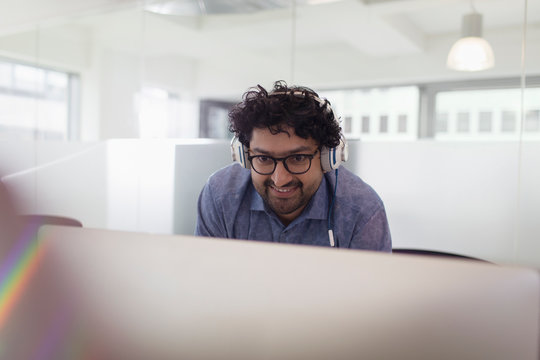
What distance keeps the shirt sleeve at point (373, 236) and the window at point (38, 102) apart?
12.2 feet

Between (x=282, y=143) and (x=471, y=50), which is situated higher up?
(x=471, y=50)

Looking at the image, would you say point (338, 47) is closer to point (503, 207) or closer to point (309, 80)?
point (309, 80)

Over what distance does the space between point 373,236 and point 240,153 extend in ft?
1.83

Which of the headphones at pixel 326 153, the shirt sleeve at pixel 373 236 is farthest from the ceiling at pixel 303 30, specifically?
the shirt sleeve at pixel 373 236

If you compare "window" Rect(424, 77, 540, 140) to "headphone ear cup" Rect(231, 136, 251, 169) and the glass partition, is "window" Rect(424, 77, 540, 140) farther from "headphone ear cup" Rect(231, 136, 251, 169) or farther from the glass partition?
"headphone ear cup" Rect(231, 136, 251, 169)

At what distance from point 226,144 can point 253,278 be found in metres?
Result: 3.08

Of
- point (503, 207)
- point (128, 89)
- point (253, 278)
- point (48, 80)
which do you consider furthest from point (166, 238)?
point (48, 80)

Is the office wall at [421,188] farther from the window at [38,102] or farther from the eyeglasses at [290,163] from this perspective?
the eyeglasses at [290,163]

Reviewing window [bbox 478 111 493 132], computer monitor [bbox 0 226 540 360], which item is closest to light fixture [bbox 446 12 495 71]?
window [bbox 478 111 493 132]

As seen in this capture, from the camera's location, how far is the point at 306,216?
1462 mm

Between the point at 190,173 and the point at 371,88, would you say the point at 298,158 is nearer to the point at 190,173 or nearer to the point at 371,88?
the point at 371,88

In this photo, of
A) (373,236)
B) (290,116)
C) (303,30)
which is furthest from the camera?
(303,30)

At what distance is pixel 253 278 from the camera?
387 millimetres

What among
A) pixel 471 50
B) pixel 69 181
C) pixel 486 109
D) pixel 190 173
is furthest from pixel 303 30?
pixel 69 181
